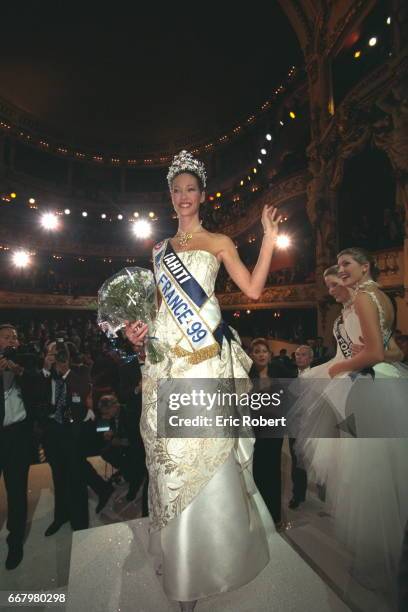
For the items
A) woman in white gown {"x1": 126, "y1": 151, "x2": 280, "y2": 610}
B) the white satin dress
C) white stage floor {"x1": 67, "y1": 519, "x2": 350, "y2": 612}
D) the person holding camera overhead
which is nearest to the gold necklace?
woman in white gown {"x1": 126, "y1": 151, "x2": 280, "y2": 610}

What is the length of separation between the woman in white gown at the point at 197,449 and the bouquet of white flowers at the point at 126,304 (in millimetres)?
84

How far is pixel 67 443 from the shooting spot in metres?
4.02

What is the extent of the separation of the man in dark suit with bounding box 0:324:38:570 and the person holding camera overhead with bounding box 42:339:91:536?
0.25 m

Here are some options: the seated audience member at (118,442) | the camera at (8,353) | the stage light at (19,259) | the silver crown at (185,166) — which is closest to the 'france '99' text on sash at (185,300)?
the silver crown at (185,166)

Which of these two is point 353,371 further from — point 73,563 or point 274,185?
point 274,185

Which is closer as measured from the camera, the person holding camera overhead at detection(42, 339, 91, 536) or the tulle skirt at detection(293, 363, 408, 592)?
the tulle skirt at detection(293, 363, 408, 592)

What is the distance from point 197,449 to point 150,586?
1.08 metres

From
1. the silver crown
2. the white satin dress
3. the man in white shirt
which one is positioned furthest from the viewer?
the man in white shirt

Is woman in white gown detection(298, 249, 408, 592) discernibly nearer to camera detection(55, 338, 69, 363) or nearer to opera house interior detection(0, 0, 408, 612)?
opera house interior detection(0, 0, 408, 612)

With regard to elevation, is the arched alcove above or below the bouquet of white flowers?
above

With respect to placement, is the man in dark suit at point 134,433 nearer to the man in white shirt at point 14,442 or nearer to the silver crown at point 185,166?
the man in white shirt at point 14,442

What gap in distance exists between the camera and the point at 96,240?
32.0 meters

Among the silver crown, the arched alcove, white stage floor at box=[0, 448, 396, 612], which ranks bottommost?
white stage floor at box=[0, 448, 396, 612]

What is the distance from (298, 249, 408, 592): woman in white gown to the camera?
2332mm
